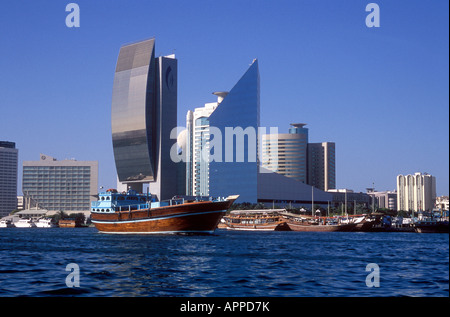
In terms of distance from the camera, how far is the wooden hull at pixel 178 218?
81.9 meters

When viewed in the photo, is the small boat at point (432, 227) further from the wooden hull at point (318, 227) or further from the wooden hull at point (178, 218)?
the wooden hull at point (178, 218)

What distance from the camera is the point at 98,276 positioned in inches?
1123

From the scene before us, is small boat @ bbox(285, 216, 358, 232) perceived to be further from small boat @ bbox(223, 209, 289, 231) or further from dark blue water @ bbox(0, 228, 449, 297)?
dark blue water @ bbox(0, 228, 449, 297)

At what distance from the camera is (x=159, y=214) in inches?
3307

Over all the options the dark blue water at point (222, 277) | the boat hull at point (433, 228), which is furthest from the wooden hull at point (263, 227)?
the dark blue water at point (222, 277)

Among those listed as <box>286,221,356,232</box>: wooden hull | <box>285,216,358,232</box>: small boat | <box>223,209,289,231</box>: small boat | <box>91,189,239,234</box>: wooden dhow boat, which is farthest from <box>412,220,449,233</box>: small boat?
<box>91,189,239,234</box>: wooden dhow boat

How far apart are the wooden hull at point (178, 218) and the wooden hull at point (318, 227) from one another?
4378 centimetres

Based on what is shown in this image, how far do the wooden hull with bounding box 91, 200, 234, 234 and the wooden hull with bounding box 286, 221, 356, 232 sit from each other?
43777 mm

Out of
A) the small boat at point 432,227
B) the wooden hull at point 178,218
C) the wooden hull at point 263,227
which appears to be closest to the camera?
the wooden hull at point 178,218

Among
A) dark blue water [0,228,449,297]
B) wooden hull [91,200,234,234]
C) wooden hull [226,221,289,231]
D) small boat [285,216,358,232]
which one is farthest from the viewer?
wooden hull [226,221,289,231]

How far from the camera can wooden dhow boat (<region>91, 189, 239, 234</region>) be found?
82.1m
